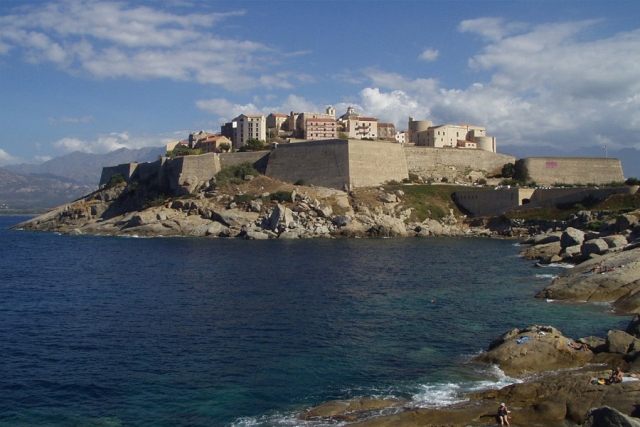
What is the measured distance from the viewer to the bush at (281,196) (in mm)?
59397

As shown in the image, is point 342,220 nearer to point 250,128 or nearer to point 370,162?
point 370,162

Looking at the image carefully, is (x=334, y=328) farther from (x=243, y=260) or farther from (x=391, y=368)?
(x=243, y=260)

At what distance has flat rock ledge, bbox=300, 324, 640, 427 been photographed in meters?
12.8

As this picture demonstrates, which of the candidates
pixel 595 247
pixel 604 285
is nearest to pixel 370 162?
pixel 595 247

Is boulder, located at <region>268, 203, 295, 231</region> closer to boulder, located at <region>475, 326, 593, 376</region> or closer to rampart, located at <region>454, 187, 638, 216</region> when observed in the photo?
rampart, located at <region>454, 187, 638, 216</region>

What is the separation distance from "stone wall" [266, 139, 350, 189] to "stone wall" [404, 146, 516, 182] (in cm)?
1267

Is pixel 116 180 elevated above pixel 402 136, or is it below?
below

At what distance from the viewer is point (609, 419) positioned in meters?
10.6

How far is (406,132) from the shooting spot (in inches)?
3482

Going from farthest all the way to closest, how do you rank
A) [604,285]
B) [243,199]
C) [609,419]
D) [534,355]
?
[243,199]
[604,285]
[534,355]
[609,419]

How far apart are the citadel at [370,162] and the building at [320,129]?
0.47 ft

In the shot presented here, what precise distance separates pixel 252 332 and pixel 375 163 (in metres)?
47.4

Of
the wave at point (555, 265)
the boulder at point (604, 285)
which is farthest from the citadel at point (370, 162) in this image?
the boulder at point (604, 285)

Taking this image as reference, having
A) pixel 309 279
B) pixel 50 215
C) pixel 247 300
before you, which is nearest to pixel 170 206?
pixel 50 215
